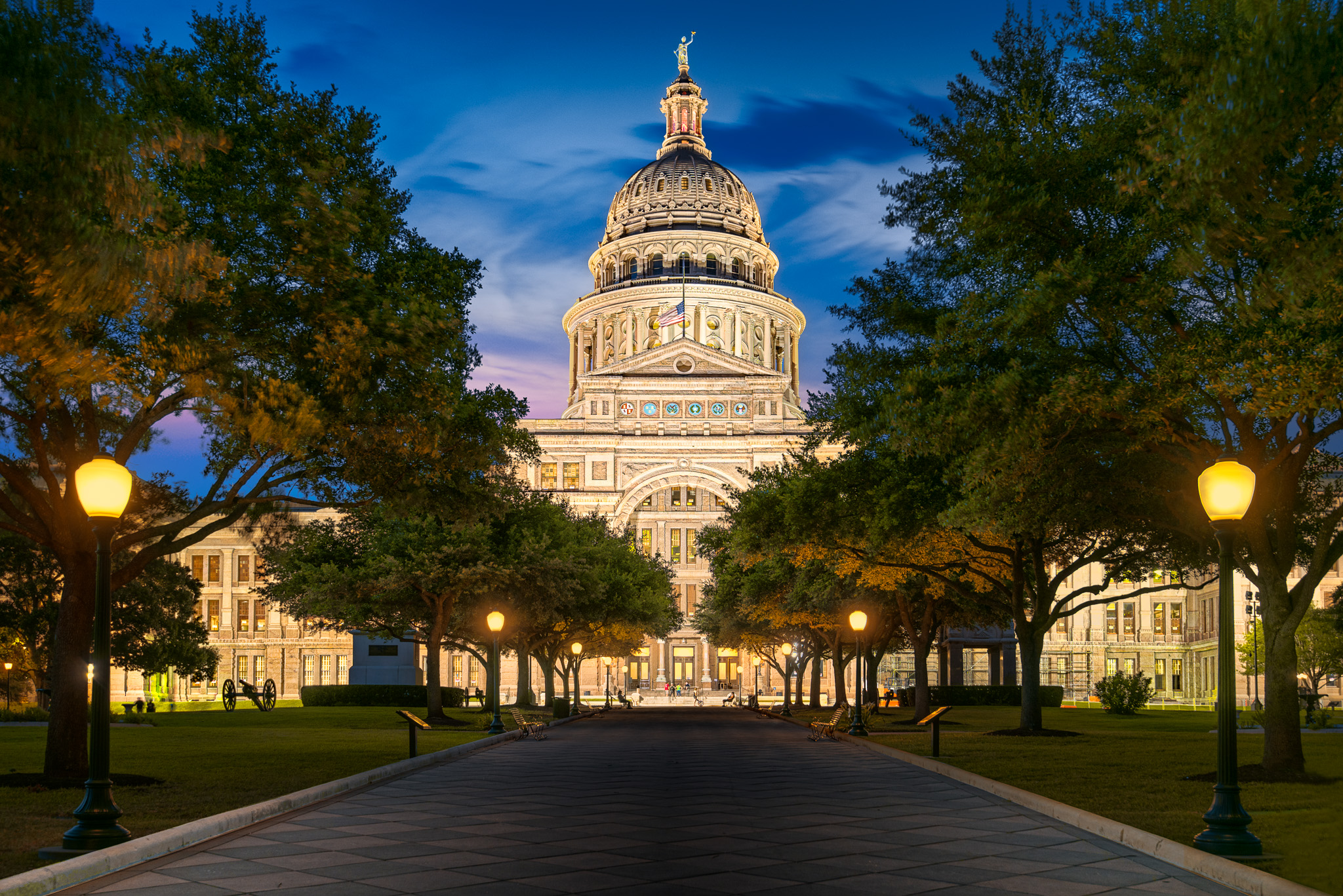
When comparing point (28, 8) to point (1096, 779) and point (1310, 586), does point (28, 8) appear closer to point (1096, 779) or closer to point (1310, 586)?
point (1096, 779)

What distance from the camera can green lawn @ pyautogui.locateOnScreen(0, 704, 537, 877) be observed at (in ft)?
42.3

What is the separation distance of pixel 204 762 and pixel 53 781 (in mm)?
5489

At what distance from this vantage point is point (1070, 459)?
66.6ft

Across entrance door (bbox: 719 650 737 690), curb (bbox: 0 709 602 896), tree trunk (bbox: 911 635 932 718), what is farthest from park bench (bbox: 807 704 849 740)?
entrance door (bbox: 719 650 737 690)

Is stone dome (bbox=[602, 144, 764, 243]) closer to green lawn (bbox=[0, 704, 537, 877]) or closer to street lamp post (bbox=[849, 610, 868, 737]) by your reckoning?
green lawn (bbox=[0, 704, 537, 877])

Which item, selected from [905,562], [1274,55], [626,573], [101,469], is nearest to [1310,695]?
[626,573]

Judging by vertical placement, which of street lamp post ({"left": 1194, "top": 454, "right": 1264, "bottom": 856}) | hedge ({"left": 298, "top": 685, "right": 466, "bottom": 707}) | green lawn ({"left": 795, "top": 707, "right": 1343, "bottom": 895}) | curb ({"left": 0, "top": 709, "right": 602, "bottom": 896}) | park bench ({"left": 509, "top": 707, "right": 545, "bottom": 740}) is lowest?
hedge ({"left": 298, "top": 685, "right": 466, "bottom": 707})

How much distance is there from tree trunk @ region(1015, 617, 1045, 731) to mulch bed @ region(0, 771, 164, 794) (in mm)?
21415

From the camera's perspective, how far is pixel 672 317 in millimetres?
127750

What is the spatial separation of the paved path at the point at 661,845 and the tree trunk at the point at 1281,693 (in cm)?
434

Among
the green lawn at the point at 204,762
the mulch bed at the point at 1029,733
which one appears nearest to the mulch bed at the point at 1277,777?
the green lawn at the point at 204,762

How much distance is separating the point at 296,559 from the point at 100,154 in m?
32.3

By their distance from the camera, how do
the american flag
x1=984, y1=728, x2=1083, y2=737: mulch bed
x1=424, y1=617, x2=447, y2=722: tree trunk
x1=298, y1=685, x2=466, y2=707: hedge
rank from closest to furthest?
x1=984, y1=728, x2=1083, y2=737: mulch bed, x1=424, y1=617, x2=447, y2=722: tree trunk, x1=298, y1=685, x2=466, y2=707: hedge, the american flag

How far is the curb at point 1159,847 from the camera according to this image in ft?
29.6
